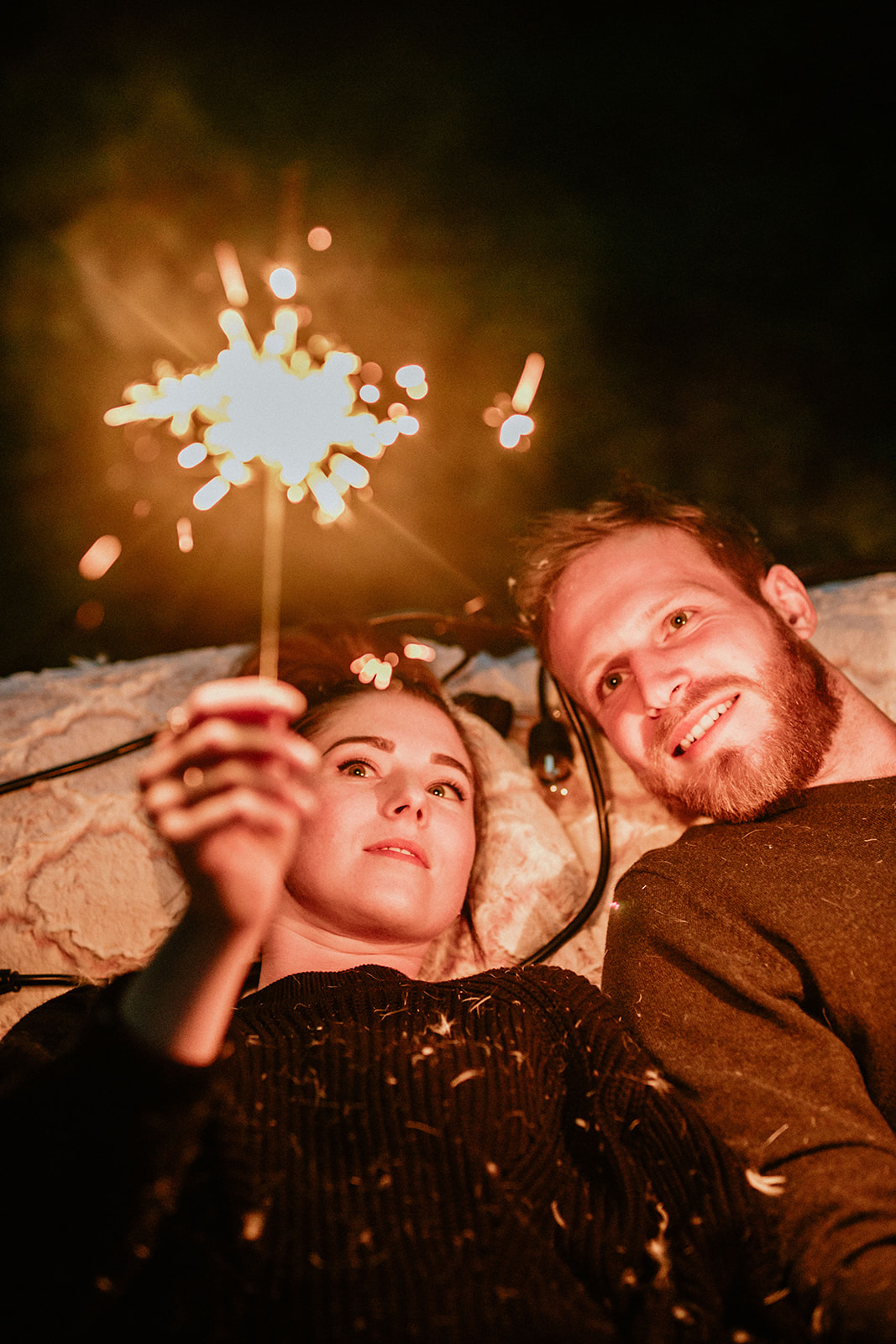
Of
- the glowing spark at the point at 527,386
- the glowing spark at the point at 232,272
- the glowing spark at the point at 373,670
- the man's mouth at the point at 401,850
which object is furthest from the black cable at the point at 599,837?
the glowing spark at the point at 232,272

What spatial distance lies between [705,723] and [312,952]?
1.00 metres

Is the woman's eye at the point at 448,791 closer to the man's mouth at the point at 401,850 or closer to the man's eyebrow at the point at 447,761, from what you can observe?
the man's eyebrow at the point at 447,761

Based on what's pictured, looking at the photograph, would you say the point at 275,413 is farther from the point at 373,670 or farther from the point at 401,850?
the point at 401,850

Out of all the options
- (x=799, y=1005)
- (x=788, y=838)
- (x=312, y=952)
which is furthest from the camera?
(x=312, y=952)

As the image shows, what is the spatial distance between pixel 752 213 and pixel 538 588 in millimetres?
2063

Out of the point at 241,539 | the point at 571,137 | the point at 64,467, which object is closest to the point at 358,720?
the point at 241,539

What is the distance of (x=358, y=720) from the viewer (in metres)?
1.75

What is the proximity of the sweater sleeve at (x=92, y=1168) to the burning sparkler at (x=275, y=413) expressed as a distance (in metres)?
1.26

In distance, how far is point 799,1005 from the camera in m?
1.33

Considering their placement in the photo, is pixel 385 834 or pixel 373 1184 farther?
pixel 385 834

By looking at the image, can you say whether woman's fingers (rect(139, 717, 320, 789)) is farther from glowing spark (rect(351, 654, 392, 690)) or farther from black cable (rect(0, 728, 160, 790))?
black cable (rect(0, 728, 160, 790))

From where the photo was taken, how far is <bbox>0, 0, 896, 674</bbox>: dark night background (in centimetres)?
288

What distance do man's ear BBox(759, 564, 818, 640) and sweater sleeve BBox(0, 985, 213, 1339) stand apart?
1757mm

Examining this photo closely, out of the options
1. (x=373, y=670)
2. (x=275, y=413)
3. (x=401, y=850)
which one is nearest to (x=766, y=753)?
(x=401, y=850)
